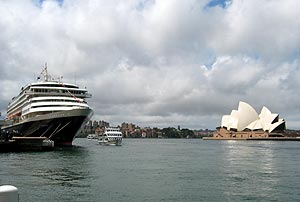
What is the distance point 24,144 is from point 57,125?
22.8 feet

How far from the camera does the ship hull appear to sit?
177 feet

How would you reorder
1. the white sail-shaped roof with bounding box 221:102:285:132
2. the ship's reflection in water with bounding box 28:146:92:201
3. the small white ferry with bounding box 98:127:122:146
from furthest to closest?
1. the white sail-shaped roof with bounding box 221:102:285:132
2. the small white ferry with bounding box 98:127:122:146
3. the ship's reflection in water with bounding box 28:146:92:201

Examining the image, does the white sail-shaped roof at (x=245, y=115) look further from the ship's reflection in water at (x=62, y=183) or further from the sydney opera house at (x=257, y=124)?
the ship's reflection in water at (x=62, y=183)

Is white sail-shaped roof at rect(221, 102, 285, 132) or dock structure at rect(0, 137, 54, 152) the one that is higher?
white sail-shaped roof at rect(221, 102, 285, 132)

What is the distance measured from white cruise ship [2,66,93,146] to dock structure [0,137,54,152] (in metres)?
4.27

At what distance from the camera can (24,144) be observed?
4891 cm

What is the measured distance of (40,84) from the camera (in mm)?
59156

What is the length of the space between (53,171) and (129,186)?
8.43m

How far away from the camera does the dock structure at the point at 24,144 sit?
47594mm

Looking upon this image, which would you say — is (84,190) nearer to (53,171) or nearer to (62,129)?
(53,171)

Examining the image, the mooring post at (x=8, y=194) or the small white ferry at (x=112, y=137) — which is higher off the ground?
the small white ferry at (x=112, y=137)

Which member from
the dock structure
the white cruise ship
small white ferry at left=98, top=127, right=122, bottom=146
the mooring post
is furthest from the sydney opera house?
the mooring post

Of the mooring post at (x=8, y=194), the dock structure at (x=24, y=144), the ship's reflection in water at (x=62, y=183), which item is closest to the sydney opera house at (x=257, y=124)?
the dock structure at (x=24, y=144)

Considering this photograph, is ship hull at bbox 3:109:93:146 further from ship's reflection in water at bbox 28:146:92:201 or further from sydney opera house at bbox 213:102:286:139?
sydney opera house at bbox 213:102:286:139
